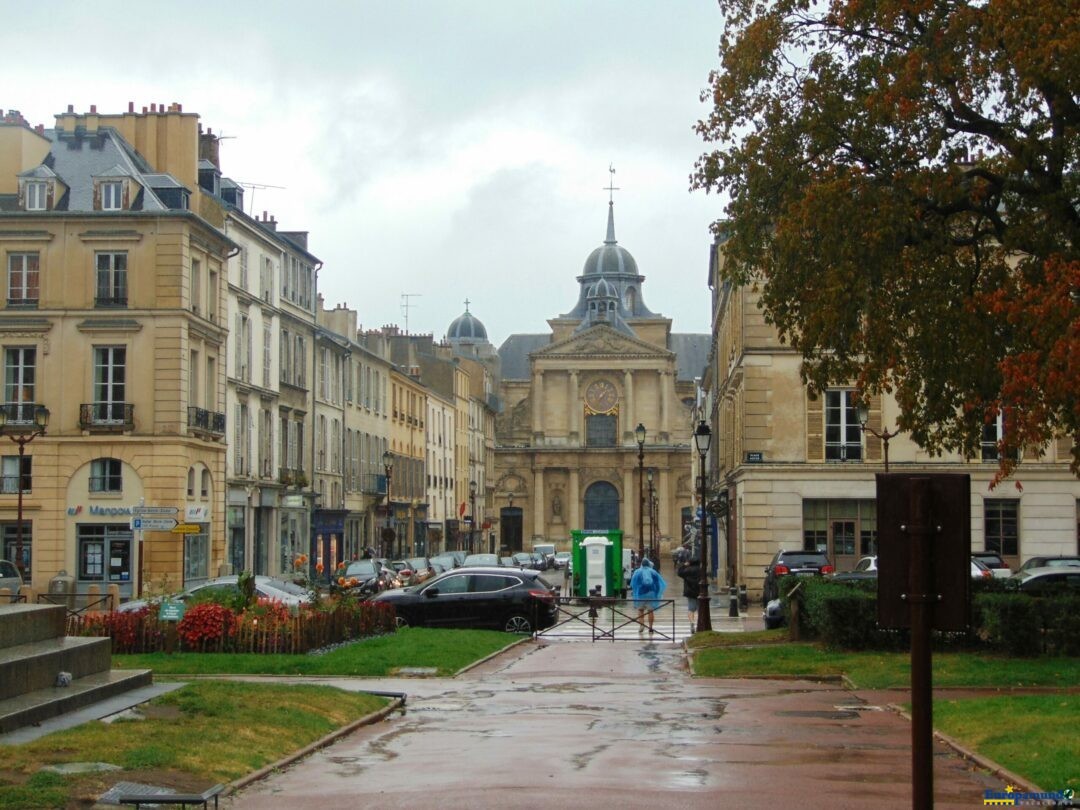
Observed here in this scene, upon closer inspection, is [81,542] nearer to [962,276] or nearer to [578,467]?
[962,276]

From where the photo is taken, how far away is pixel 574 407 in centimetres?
12150

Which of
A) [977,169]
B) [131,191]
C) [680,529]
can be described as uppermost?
[131,191]

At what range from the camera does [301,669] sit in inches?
782

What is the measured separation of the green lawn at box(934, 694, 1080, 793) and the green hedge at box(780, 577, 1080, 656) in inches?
173

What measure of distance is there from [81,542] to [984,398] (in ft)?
96.3

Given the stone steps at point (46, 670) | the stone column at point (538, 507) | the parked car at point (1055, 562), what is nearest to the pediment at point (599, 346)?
the stone column at point (538, 507)

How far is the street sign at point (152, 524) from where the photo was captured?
39844mm

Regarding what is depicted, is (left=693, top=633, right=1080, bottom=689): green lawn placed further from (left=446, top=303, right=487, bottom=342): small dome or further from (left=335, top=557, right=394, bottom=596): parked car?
(left=446, top=303, right=487, bottom=342): small dome

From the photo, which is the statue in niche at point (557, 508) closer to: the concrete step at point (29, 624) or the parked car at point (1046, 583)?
the parked car at point (1046, 583)

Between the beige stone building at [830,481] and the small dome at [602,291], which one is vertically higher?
the small dome at [602,291]

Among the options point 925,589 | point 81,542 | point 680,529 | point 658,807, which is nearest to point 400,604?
point 81,542

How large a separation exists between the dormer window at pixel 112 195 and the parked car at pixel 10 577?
11267mm

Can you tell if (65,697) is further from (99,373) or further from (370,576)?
(99,373)

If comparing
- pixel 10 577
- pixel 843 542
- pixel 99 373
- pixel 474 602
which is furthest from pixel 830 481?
pixel 10 577
